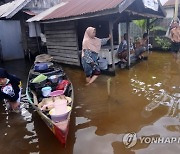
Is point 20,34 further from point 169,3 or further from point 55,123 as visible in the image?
point 169,3

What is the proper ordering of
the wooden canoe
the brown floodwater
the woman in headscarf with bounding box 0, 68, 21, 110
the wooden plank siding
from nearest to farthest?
the wooden canoe, the brown floodwater, the woman in headscarf with bounding box 0, 68, 21, 110, the wooden plank siding

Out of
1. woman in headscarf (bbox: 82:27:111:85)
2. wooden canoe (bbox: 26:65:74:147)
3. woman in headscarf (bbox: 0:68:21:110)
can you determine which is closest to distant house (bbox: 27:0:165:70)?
woman in headscarf (bbox: 82:27:111:85)

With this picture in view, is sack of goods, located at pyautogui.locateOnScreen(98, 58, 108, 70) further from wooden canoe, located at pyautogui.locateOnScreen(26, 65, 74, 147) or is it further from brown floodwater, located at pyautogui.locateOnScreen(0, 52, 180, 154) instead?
wooden canoe, located at pyautogui.locateOnScreen(26, 65, 74, 147)

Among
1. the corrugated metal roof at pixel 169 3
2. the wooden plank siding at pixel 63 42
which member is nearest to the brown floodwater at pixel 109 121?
the wooden plank siding at pixel 63 42

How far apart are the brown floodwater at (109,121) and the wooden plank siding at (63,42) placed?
2.77 meters

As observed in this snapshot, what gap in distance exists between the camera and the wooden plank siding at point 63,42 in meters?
9.99

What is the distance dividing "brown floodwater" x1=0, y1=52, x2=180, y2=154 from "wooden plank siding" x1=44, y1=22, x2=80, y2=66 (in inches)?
109

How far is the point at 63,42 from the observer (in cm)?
1069

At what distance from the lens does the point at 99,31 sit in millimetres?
11945

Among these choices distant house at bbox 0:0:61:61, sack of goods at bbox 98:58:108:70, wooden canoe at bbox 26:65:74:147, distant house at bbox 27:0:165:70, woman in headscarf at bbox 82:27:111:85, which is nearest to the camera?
wooden canoe at bbox 26:65:74:147

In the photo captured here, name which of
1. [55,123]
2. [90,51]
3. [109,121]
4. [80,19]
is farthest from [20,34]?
[55,123]

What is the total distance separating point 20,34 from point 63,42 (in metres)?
4.52

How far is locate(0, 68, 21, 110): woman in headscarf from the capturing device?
17.0 feet

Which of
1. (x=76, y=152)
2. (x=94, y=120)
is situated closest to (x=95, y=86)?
(x=94, y=120)
